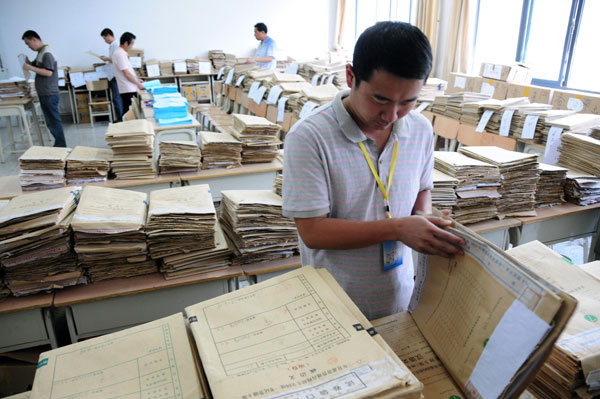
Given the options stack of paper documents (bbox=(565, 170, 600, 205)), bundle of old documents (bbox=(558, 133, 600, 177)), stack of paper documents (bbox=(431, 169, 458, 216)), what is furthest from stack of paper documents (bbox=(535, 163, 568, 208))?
stack of paper documents (bbox=(431, 169, 458, 216))

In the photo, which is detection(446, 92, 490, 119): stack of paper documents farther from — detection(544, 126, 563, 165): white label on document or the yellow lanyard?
the yellow lanyard

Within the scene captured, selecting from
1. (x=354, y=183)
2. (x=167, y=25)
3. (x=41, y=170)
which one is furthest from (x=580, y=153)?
(x=167, y=25)

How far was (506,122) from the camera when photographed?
3182mm

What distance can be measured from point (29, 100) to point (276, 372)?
7.03 metres

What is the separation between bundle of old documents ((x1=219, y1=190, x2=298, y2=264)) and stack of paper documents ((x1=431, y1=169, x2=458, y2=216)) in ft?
2.42

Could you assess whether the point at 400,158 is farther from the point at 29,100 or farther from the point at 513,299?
the point at 29,100

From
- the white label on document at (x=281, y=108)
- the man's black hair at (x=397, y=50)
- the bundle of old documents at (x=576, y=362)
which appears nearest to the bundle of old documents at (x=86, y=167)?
the white label on document at (x=281, y=108)

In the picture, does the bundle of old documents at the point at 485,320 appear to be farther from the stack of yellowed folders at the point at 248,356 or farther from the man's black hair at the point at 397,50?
the man's black hair at the point at 397,50

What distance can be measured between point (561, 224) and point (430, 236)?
6.15 ft

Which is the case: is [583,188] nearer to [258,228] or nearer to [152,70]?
[258,228]

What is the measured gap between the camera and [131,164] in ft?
9.81

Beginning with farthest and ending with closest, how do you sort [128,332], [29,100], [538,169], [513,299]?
[29,100], [538,169], [128,332], [513,299]

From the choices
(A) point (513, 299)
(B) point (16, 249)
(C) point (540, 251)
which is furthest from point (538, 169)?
(B) point (16, 249)

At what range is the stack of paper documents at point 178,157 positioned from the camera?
10.0ft
